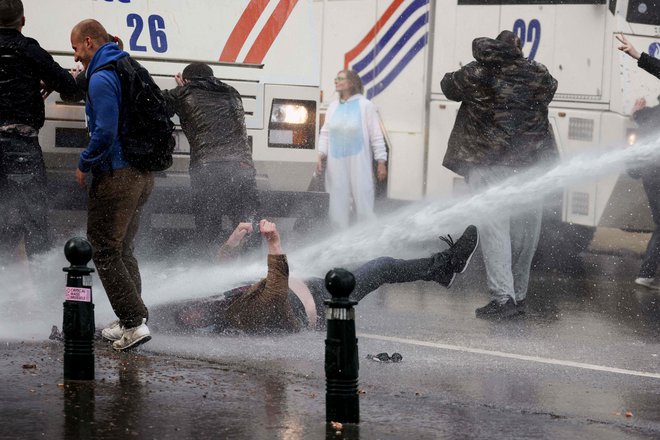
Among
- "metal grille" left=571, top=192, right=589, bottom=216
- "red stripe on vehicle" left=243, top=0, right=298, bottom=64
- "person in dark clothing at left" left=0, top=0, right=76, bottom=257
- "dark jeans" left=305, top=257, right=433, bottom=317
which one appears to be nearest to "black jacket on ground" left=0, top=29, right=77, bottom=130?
"person in dark clothing at left" left=0, top=0, right=76, bottom=257

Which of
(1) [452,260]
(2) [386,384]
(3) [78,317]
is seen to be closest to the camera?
(3) [78,317]

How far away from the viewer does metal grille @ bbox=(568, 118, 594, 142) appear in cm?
1363

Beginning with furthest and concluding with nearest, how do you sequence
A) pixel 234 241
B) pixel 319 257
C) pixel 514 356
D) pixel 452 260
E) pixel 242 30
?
1. pixel 242 30
2. pixel 319 257
3. pixel 452 260
4. pixel 234 241
5. pixel 514 356

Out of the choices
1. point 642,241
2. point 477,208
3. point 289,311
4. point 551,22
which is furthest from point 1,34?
point 642,241

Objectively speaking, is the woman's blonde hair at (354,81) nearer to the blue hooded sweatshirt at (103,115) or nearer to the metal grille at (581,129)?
the metal grille at (581,129)

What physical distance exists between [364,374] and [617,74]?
6.67 meters

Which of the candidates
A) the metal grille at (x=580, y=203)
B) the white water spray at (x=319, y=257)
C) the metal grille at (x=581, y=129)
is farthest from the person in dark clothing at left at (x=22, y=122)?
the metal grille at (x=580, y=203)

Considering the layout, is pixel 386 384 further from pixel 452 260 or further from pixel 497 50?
pixel 497 50

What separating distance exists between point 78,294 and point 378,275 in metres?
2.66

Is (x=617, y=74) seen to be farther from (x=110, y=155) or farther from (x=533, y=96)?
(x=110, y=155)

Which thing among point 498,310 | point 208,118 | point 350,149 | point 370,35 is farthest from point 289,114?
point 370,35

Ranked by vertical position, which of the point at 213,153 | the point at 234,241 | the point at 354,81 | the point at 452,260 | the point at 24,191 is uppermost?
the point at 354,81

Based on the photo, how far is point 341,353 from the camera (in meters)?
6.28

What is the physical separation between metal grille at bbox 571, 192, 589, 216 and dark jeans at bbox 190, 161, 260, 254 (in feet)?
13.3
